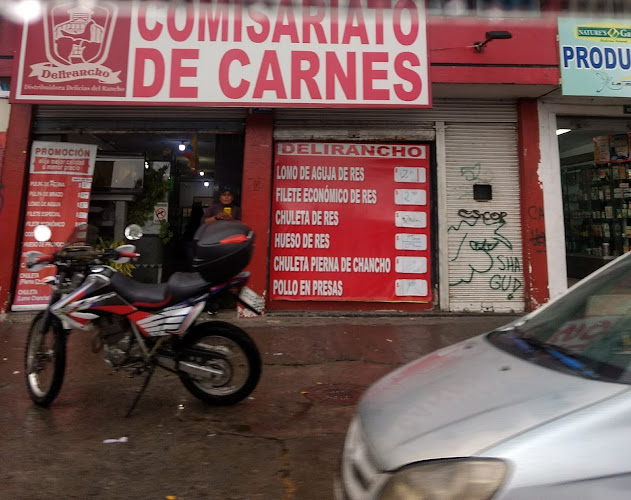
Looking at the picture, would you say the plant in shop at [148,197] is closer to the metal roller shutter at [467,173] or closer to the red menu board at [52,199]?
the red menu board at [52,199]

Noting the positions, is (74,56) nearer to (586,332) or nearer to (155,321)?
(155,321)

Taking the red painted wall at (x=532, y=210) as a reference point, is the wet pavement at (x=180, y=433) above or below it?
below

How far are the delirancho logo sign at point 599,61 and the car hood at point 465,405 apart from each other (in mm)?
6824

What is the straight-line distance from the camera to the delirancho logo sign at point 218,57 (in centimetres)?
641

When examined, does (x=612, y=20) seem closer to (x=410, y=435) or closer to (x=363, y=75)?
(x=363, y=75)

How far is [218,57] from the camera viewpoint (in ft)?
21.2

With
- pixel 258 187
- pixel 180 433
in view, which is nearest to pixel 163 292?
pixel 180 433

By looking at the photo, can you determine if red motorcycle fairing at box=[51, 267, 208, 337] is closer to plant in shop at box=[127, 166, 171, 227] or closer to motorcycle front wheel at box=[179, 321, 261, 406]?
motorcycle front wheel at box=[179, 321, 261, 406]

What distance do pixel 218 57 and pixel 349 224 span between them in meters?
3.40

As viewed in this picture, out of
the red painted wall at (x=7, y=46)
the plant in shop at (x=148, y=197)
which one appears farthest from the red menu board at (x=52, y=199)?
the red painted wall at (x=7, y=46)

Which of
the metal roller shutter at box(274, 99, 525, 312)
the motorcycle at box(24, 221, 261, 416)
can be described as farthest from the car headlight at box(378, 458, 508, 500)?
the metal roller shutter at box(274, 99, 525, 312)

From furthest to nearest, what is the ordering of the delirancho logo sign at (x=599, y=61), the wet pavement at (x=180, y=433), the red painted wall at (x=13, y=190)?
the delirancho logo sign at (x=599, y=61)
the red painted wall at (x=13, y=190)
the wet pavement at (x=180, y=433)

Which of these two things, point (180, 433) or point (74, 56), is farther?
point (74, 56)

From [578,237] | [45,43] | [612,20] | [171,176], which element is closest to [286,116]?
[171,176]
